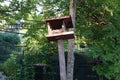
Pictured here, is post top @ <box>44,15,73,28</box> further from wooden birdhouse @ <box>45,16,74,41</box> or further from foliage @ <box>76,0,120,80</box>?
foliage @ <box>76,0,120,80</box>

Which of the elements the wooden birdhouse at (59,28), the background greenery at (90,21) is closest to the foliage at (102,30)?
the background greenery at (90,21)

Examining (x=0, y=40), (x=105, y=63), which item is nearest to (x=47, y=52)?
(x=105, y=63)

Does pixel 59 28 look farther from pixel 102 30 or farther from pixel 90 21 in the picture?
pixel 90 21

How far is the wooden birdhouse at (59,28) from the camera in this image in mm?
4500

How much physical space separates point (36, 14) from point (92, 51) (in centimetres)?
185

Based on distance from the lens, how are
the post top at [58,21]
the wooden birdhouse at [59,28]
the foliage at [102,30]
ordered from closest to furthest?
the wooden birdhouse at [59,28], the post top at [58,21], the foliage at [102,30]

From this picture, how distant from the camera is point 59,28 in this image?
16.0ft

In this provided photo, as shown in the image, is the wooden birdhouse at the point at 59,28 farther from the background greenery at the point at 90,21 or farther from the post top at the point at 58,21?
the background greenery at the point at 90,21

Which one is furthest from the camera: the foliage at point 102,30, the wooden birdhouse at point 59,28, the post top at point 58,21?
the foliage at point 102,30

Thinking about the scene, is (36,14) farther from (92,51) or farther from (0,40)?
(0,40)

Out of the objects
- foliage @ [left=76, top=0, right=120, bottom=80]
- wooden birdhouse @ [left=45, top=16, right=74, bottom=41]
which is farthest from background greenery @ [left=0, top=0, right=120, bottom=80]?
wooden birdhouse @ [left=45, top=16, right=74, bottom=41]

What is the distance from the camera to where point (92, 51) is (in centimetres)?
632

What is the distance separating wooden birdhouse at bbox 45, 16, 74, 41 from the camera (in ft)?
14.8

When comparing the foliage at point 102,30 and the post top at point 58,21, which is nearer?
the post top at point 58,21
